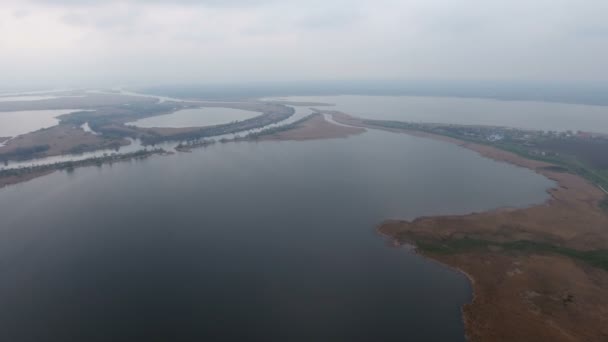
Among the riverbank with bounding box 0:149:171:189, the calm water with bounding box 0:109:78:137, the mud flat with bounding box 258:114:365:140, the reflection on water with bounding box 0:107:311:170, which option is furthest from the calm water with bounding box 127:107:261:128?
the riverbank with bounding box 0:149:171:189

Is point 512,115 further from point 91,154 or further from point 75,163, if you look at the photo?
point 75,163

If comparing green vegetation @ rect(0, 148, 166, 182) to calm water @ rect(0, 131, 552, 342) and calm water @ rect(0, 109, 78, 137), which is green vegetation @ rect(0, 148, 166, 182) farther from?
calm water @ rect(0, 109, 78, 137)

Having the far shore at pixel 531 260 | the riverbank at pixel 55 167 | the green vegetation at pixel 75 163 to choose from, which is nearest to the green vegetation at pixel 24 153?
the green vegetation at pixel 75 163

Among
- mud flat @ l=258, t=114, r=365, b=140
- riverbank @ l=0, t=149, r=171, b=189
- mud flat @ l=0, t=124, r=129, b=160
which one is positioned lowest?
riverbank @ l=0, t=149, r=171, b=189

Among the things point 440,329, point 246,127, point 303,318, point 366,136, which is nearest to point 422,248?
point 440,329

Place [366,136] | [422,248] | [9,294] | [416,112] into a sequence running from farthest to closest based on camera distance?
[416,112] → [366,136] → [422,248] → [9,294]

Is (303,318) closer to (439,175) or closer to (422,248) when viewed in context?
(422,248)
